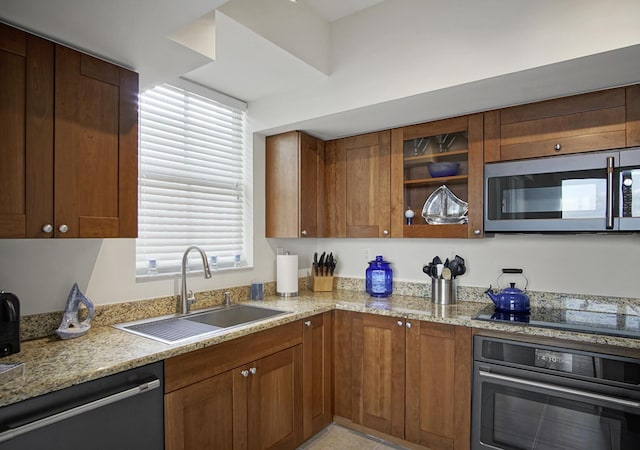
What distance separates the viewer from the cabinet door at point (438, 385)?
2.12 m

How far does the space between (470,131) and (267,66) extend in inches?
53.1

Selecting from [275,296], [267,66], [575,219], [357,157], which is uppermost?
[267,66]

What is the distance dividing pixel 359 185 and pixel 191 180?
1.25 metres

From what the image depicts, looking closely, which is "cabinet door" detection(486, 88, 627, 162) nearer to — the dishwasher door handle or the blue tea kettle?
the blue tea kettle

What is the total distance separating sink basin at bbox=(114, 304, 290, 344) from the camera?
181cm

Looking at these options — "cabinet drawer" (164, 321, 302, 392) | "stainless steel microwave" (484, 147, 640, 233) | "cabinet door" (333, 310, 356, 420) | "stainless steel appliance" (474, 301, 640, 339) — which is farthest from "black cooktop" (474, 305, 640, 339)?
"cabinet drawer" (164, 321, 302, 392)

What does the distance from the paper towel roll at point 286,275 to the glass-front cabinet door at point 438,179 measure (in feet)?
2.67

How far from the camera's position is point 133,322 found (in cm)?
204

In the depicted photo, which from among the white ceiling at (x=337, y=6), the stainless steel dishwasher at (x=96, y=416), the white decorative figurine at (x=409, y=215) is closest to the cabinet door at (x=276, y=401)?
the stainless steel dishwasher at (x=96, y=416)

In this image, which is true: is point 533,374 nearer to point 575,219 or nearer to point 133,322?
point 575,219

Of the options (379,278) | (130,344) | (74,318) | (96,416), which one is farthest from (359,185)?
(96,416)

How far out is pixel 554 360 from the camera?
1877mm

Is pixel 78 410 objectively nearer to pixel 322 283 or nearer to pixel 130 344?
pixel 130 344

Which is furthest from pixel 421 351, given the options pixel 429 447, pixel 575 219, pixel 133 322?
pixel 133 322
